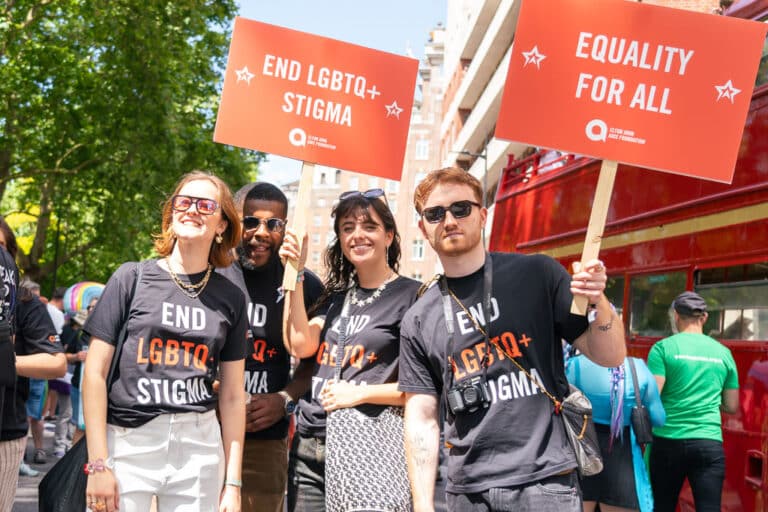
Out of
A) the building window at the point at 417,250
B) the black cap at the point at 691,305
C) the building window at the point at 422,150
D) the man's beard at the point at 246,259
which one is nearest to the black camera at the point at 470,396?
the man's beard at the point at 246,259

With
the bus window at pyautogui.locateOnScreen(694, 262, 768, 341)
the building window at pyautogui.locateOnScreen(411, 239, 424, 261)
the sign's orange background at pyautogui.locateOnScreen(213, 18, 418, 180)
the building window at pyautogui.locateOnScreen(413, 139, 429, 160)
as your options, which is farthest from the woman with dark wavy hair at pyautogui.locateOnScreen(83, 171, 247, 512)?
the building window at pyautogui.locateOnScreen(413, 139, 429, 160)

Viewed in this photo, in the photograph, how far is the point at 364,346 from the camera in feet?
13.4

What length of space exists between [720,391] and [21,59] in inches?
771

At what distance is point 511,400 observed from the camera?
338cm

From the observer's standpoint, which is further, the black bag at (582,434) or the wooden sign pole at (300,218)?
the wooden sign pole at (300,218)

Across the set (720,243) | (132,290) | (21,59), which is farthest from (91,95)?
(132,290)

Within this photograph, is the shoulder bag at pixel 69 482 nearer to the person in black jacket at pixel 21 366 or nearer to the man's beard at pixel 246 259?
the person in black jacket at pixel 21 366

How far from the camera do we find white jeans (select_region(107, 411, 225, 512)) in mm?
3533

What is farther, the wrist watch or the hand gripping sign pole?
the wrist watch

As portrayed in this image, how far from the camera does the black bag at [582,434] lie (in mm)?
3320

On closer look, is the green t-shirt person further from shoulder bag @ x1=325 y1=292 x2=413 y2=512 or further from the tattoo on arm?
the tattoo on arm

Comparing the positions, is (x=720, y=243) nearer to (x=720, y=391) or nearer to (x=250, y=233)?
(x=720, y=391)

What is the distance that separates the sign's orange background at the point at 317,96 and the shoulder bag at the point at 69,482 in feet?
5.49

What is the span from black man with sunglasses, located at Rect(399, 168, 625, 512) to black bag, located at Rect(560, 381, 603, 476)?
0.03 meters
